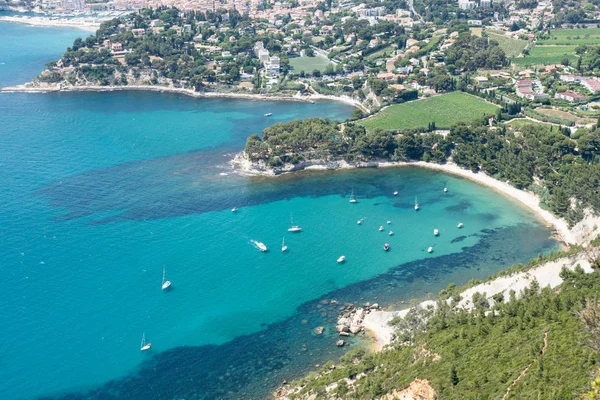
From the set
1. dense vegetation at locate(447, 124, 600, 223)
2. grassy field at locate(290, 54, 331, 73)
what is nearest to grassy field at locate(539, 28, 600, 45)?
grassy field at locate(290, 54, 331, 73)

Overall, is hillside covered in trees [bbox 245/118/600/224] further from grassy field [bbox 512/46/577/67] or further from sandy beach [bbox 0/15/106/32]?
sandy beach [bbox 0/15/106/32]

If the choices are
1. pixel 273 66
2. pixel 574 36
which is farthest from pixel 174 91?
pixel 574 36

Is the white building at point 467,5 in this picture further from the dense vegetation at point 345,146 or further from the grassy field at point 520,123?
the dense vegetation at point 345,146

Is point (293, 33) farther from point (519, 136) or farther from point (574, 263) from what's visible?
point (574, 263)

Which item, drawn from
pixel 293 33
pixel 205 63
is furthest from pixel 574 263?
pixel 293 33

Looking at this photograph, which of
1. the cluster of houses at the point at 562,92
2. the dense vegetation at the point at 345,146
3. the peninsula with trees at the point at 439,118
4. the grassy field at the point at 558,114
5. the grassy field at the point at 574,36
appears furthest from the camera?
the grassy field at the point at 574,36

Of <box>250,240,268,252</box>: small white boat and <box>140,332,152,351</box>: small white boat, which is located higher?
<box>250,240,268,252</box>: small white boat

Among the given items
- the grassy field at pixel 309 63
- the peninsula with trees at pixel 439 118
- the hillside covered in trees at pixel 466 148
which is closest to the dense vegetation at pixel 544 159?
the hillside covered in trees at pixel 466 148
